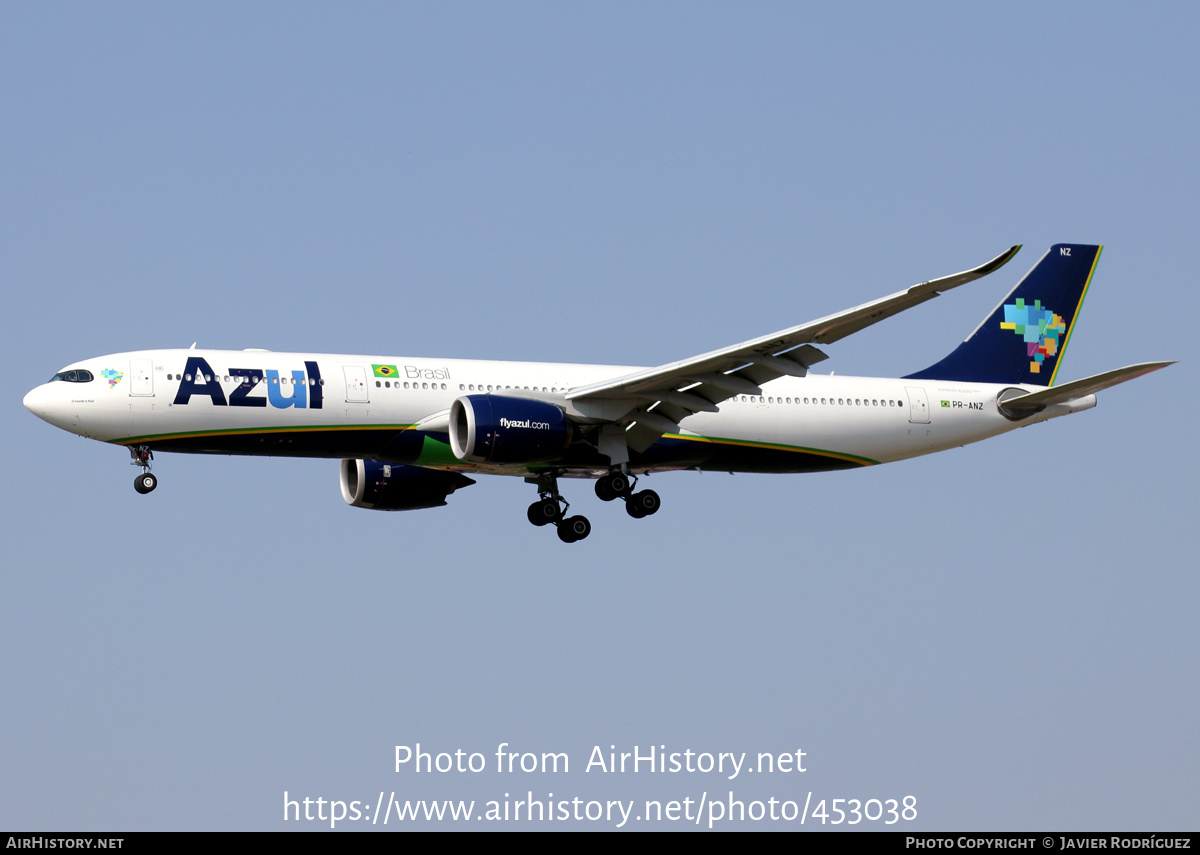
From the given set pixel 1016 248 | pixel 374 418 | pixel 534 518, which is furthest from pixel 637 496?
A: pixel 1016 248

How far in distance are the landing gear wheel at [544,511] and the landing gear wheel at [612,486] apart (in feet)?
5.58

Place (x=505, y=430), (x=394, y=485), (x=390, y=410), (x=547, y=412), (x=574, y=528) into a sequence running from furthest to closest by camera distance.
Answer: (x=394, y=485) < (x=574, y=528) < (x=390, y=410) < (x=547, y=412) < (x=505, y=430)

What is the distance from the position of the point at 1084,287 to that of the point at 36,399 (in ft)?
91.2

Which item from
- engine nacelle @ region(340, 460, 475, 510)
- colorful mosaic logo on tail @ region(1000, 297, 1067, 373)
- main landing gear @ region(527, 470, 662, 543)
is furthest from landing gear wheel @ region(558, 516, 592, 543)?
colorful mosaic logo on tail @ region(1000, 297, 1067, 373)

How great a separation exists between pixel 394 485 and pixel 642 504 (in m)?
7.12

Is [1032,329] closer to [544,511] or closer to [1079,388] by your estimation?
[1079,388]

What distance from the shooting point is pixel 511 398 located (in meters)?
35.8

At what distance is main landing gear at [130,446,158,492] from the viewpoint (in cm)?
3538

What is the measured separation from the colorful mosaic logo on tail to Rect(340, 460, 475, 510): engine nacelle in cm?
1552

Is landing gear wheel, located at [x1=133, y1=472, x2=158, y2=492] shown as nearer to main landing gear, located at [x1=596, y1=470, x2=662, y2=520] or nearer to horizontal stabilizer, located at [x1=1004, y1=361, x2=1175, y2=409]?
main landing gear, located at [x1=596, y1=470, x2=662, y2=520]

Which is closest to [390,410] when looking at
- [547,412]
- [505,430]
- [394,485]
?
[505,430]

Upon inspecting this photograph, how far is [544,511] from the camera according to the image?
3984 cm

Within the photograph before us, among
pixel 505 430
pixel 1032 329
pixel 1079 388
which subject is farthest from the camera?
pixel 1032 329


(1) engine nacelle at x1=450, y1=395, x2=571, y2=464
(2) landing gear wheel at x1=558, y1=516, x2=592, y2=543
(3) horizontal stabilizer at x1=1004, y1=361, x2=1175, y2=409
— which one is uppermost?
(3) horizontal stabilizer at x1=1004, y1=361, x2=1175, y2=409
